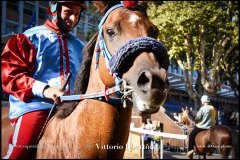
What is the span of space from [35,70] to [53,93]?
0.49 metres

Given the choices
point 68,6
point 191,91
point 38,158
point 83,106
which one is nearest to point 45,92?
point 83,106

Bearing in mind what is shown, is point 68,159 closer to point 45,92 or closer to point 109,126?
point 109,126

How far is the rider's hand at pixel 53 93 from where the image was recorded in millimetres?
2371

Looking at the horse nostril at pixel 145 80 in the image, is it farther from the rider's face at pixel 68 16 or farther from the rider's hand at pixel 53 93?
the rider's face at pixel 68 16

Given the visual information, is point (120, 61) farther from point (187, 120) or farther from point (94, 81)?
point (187, 120)

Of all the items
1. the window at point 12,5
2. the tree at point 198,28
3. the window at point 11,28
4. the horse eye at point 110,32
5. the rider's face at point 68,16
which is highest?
the window at point 12,5

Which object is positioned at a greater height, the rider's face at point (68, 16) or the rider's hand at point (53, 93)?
the rider's face at point (68, 16)

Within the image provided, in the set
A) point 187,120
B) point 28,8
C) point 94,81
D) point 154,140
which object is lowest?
point 154,140

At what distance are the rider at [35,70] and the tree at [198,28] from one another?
11.5 meters

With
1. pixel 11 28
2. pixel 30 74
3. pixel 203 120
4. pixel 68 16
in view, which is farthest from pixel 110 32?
pixel 11 28

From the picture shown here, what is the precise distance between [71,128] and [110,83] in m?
0.50

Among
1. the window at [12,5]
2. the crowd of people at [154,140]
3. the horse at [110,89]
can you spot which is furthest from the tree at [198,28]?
the window at [12,5]

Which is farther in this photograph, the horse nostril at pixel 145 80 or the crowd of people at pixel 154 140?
the crowd of people at pixel 154 140

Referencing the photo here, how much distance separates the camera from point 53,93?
239cm
